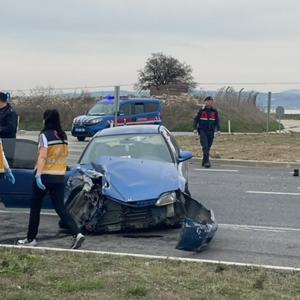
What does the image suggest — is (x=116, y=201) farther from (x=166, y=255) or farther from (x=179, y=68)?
(x=179, y=68)

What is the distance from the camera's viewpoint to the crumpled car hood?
339 inches

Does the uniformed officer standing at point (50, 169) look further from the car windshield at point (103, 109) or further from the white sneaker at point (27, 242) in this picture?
the car windshield at point (103, 109)

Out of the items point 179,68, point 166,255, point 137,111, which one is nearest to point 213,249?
point 166,255

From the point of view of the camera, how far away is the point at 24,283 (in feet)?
19.1

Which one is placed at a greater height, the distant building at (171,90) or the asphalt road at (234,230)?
the distant building at (171,90)

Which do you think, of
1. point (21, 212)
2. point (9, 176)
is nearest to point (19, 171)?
point (9, 176)

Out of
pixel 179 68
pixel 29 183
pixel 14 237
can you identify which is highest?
pixel 179 68

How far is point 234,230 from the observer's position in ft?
30.0

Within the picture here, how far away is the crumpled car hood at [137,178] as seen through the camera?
28.2ft

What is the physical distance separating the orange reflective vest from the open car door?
1.50m

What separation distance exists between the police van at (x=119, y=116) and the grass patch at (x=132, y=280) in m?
24.5

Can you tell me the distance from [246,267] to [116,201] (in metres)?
2.50

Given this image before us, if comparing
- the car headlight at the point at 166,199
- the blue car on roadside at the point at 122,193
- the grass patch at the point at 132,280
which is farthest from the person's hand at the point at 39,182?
the car headlight at the point at 166,199

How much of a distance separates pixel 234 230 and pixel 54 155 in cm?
266
